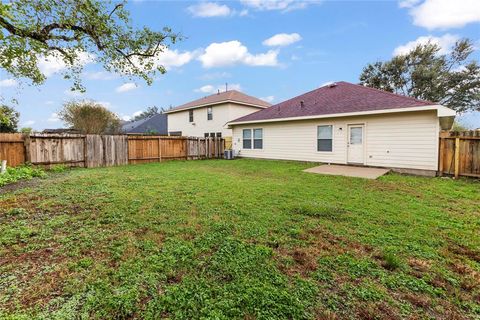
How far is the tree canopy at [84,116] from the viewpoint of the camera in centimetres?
2347

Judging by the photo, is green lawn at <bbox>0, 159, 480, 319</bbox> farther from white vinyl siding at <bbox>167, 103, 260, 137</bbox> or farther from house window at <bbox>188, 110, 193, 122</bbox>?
house window at <bbox>188, 110, 193, 122</bbox>

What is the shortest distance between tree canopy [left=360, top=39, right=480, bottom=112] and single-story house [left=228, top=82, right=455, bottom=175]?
51.7ft

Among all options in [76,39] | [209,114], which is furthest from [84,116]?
[76,39]

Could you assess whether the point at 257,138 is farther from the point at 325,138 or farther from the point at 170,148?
the point at 170,148

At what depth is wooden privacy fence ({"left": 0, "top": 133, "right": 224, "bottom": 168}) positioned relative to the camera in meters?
9.03

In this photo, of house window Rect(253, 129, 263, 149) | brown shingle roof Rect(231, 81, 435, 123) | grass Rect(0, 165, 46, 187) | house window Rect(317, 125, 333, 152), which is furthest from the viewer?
house window Rect(253, 129, 263, 149)

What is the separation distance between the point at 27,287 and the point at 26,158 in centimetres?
944

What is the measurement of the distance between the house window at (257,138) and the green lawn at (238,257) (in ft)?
30.5

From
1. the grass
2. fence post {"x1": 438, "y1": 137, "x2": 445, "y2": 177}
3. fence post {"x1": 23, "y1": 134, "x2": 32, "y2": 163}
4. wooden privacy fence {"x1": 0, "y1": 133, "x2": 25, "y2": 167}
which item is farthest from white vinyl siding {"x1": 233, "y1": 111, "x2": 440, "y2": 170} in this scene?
wooden privacy fence {"x1": 0, "y1": 133, "x2": 25, "y2": 167}

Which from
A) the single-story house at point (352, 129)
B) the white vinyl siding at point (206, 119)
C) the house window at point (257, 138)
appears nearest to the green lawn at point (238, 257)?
the single-story house at point (352, 129)

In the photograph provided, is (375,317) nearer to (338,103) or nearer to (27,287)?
(27,287)

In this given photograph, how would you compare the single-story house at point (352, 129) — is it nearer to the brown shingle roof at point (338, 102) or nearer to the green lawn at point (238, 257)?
the brown shingle roof at point (338, 102)

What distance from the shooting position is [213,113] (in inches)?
858

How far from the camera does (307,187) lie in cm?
636
